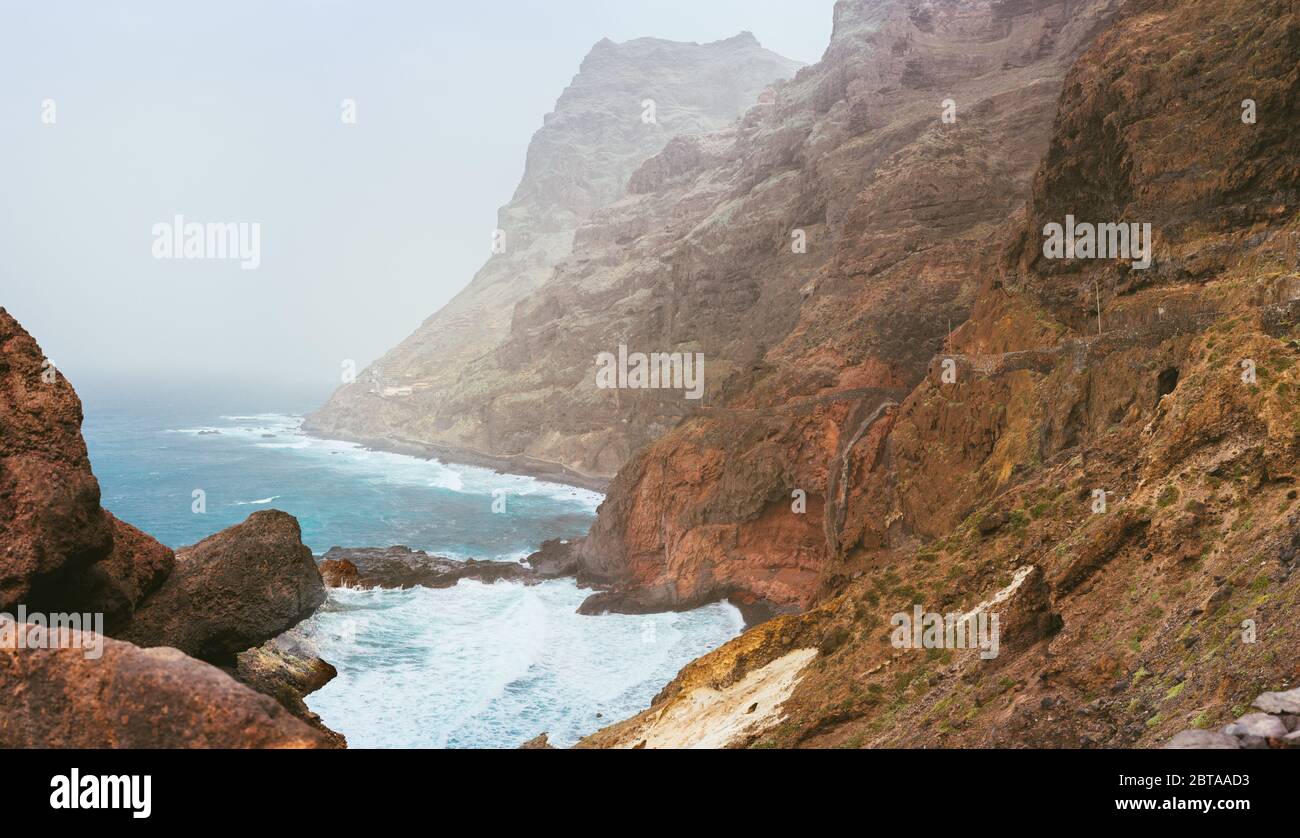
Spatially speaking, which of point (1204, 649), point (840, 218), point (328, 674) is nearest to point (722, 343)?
point (840, 218)

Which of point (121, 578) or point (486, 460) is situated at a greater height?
point (121, 578)

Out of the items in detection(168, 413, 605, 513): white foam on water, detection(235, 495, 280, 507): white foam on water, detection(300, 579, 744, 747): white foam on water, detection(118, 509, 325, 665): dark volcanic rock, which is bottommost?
detection(300, 579, 744, 747): white foam on water

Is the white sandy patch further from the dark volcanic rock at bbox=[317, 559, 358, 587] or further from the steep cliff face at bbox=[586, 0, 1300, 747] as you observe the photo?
the dark volcanic rock at bbox=[317, 559, 358, 587]

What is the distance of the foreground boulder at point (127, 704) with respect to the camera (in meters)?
7.88

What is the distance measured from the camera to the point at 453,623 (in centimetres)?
4216

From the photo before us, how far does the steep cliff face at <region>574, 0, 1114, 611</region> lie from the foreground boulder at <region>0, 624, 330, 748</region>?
27.5 m

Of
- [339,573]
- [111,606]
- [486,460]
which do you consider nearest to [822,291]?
[339,573]

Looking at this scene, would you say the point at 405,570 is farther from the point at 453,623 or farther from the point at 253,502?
the point at 253,502

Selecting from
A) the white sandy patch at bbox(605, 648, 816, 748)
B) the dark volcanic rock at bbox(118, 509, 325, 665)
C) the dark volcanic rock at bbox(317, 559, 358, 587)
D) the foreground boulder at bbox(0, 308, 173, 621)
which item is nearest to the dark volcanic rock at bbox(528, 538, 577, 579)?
the dark volcanic rock at bbox(317, 559, 358, 587)

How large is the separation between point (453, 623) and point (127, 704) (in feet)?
116

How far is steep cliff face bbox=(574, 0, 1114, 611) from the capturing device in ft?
135

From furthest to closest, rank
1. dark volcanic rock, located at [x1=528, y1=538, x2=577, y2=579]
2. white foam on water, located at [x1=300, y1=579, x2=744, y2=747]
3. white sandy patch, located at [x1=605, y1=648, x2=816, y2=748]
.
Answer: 1. dark volcanic rock, located at [x1=528, y1=538, x2=577, y2=579]
2. white foam on water, located at [x1=300, y1=579, x2=744, y2=747]
3. white sandy patch, located at [x1=605, y1=648, x2=816, y2=748]

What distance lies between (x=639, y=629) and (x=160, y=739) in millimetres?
33772
